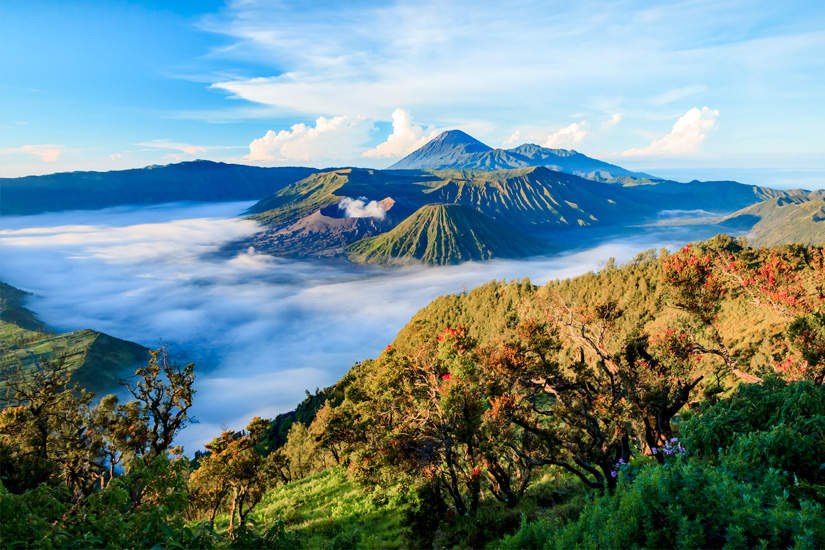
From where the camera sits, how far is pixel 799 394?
955 centimetres

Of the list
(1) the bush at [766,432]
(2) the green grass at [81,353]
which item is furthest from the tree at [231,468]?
(2) the green grass at [81,353]

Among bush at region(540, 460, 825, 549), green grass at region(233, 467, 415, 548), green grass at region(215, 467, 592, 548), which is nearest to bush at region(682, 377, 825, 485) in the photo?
bush at region(540, 460, 825, 549)

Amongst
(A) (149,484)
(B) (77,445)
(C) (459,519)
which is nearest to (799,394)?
(C) (459,519)

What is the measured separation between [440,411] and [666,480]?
811 centimetres

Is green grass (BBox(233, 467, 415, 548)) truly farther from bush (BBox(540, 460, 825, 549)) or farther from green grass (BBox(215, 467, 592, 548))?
bush (BBox(540, 460, 825, 549))

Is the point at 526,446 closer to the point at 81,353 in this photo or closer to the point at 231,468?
the point at 231,468

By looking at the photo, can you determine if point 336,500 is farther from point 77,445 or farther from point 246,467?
point 77,445

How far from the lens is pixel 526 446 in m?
16.8

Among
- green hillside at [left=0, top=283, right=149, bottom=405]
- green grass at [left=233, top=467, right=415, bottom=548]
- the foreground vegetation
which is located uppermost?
the foreground vegetation

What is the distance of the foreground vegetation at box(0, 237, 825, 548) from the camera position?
22.5 feet

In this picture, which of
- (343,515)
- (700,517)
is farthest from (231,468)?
(700,517)

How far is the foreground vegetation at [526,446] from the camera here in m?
6.85

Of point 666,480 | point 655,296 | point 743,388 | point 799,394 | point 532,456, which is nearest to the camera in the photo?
point 666,480

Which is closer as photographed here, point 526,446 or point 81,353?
point 526,446
